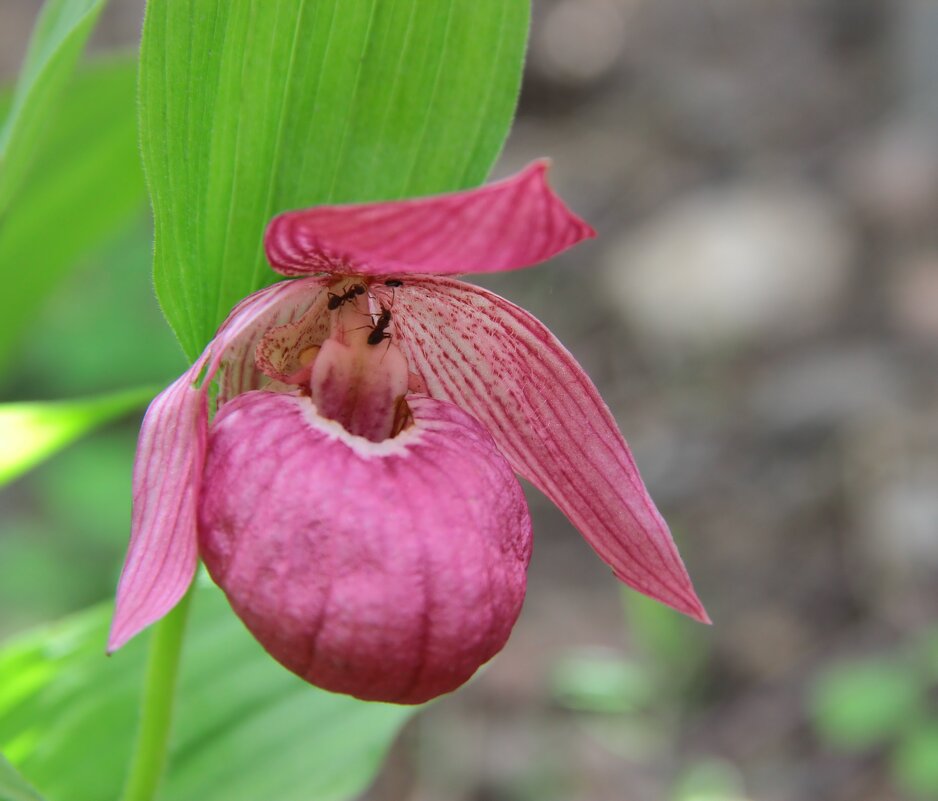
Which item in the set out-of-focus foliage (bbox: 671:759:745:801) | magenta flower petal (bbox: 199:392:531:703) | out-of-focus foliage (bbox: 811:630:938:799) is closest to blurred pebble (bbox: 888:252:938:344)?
out-of-focus foliage (bbox: 811:630:938:799)

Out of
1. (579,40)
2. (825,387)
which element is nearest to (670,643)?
(825,387)

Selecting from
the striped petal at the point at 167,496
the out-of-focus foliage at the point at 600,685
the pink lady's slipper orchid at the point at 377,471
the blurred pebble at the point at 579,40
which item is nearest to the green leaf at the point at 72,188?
the pink lady's slipper orchid at the point at 377,471

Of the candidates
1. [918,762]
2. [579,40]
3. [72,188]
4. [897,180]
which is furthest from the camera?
[579,40]

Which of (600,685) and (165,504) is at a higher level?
(165,504)

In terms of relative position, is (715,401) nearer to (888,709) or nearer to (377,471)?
(888,709)

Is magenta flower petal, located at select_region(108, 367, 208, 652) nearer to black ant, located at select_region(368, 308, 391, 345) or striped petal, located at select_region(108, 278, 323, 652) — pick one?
striped petal, located at select_region(108, 278, 323, 652)

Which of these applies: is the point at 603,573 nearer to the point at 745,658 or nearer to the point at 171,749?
the point at 745,658
